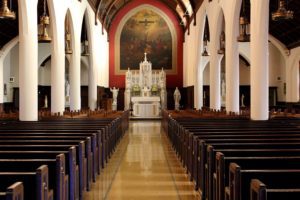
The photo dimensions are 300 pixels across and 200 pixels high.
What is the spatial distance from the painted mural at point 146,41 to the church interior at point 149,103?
0.08 m

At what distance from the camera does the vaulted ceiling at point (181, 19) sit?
20117 mm

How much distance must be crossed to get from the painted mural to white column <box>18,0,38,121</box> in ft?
65.1

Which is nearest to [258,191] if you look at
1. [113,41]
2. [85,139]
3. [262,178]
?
[262,178]

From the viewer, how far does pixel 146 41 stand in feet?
107

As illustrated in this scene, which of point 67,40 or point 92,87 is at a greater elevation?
point 67,40

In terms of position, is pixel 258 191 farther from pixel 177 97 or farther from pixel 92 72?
pixel 177 97

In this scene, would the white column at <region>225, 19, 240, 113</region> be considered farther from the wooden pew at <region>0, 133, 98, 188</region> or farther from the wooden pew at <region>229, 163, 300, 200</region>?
the wooden pew at <region>229, 163, 300, 200</region>

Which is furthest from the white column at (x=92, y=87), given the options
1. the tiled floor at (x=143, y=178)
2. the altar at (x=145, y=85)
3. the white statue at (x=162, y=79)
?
the tiled floor at (x=143, y=178)

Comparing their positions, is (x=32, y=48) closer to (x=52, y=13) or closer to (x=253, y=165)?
(x=52, y=13)

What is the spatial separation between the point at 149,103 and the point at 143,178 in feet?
69.1

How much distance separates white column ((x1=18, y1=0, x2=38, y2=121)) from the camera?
12242mm

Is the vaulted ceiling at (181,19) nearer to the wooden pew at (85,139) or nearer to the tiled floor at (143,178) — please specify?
the tiled floor at (143,178)

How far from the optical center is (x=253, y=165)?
426 centimetres

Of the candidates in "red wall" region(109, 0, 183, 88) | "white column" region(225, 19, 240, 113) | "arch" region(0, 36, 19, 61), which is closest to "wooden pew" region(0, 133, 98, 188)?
"white column" region(225, 19, 240, 113)
